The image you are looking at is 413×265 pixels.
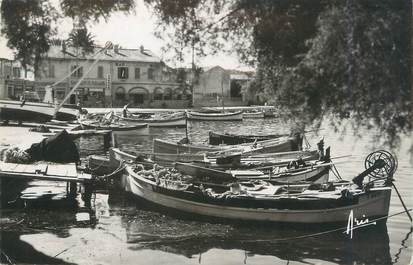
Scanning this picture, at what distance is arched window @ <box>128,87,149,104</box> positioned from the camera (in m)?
64.1


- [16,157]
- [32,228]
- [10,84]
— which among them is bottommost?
[32,228]

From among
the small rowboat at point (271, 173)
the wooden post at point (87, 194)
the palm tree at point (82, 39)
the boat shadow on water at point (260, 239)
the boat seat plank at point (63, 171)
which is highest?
the palm tree at point (82, 39)

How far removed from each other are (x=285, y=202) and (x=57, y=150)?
872cm

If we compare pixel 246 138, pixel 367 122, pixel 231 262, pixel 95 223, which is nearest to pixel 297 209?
pixel 231 262

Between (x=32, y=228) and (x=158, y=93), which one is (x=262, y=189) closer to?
(x=32, y=228)

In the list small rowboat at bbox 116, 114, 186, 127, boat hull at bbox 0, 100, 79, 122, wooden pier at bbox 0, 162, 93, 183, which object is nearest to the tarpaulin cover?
wooden pier at bbox 0, 162, 93, 183

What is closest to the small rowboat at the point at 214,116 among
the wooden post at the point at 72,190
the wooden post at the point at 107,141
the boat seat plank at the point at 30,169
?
the wooden post at the point at 107,141

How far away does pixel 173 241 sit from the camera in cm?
1138

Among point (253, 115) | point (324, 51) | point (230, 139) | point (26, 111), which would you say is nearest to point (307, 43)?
point (324, 51)

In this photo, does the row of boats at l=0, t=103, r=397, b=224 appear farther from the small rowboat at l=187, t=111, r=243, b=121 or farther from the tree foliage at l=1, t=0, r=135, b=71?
the small rowboat at l=187, t=111, r=243, b=121

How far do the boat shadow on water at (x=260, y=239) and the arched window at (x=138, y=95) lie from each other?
51582mm

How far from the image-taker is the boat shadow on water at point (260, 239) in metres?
10.7

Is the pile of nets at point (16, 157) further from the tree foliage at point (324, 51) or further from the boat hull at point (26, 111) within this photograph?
the boat hull at point (26, 111)

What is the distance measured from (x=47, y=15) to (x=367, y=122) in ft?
16.3
